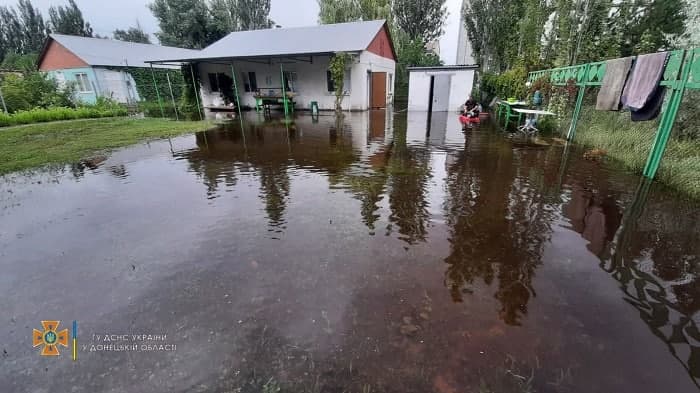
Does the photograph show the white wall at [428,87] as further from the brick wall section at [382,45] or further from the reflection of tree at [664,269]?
the reflection of tree at [664,269]

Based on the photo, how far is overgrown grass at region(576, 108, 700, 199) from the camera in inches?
199

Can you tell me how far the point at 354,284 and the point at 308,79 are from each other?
56.6 feet

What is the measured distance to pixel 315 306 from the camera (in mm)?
2613

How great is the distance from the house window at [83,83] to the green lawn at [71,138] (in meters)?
11.2

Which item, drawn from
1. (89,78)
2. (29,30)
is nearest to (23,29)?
(29,30)

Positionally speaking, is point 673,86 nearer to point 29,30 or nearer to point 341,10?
point 341,10

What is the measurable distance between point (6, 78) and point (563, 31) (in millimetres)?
25501

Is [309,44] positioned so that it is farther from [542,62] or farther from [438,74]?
[542,62]

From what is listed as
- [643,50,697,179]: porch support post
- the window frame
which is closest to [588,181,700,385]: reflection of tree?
[643,50,697,179]: porch support post

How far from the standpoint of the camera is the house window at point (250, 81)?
1900 cm

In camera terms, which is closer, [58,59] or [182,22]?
[58,59]

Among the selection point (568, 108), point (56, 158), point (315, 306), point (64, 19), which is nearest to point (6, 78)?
point (56, 158)

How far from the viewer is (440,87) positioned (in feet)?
58.0

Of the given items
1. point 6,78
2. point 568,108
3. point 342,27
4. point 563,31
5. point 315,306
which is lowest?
point 315,306
